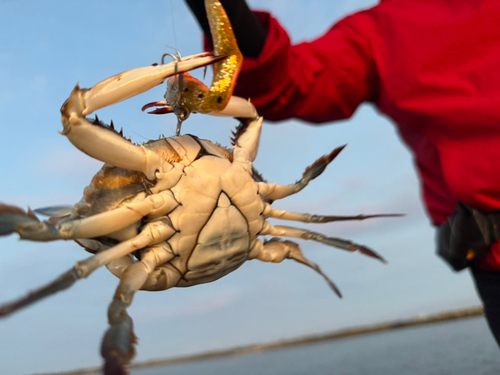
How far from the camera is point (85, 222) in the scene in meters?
1.03

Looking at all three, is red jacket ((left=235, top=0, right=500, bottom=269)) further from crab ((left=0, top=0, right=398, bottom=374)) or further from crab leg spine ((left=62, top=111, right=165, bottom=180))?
crab leg spine ((left=62, top=111, right=165, bottom=180))

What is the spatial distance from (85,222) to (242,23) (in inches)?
32.4

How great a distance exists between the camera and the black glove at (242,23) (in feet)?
3.98

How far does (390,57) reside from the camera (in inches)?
65.6

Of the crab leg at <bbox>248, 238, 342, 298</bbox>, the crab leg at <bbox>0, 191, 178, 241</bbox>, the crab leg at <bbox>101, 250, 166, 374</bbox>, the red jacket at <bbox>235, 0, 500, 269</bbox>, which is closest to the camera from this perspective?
the crab leg at <bbox>101, 250, 166, 374</bbox>

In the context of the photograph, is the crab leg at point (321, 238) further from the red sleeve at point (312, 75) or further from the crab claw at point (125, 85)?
the crab claw at point (125, 85)

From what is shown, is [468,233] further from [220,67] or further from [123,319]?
[123,319]

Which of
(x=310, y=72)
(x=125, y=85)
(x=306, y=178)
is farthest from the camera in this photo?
(x=310, y=72)

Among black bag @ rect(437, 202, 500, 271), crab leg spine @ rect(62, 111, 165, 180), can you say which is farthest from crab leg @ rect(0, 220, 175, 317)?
black bag @ rect(437, 202, 500, 271)

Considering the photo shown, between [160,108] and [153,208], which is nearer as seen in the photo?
[153,208]

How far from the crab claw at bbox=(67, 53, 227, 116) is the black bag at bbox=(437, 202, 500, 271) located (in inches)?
48.0

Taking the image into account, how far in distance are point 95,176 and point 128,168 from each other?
17 centimetres

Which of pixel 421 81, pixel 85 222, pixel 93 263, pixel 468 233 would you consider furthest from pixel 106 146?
pixel 468 233

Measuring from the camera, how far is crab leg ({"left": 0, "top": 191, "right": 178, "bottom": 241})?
3.34 feet
